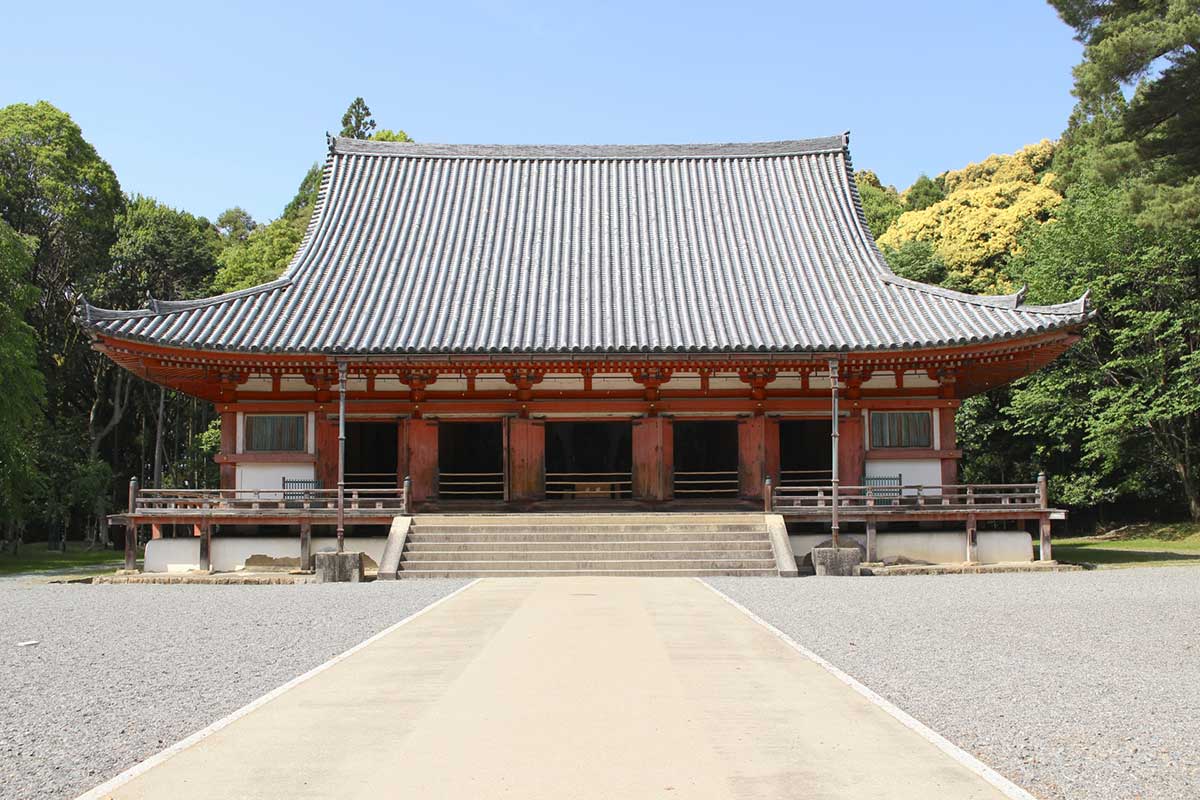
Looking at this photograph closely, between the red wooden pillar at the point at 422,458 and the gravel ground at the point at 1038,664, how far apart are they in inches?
294

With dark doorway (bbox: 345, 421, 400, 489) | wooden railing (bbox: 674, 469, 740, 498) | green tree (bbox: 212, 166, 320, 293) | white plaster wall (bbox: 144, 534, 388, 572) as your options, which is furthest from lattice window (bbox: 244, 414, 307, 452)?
green tree (bbox: 212, 166, 320, 293)

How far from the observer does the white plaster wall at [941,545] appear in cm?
1841

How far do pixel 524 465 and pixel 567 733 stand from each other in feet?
48.1

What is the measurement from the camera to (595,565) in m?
16.8

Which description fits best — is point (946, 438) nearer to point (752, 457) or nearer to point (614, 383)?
point (752, 457)

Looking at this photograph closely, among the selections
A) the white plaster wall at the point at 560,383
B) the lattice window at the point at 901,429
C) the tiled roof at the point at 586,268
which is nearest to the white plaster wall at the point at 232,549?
the tiled roof at the point at 586,268

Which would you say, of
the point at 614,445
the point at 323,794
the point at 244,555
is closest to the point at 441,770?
the point at 323,794

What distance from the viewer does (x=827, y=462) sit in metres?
21.6

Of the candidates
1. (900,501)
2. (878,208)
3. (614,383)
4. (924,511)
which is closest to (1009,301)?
(900,501)

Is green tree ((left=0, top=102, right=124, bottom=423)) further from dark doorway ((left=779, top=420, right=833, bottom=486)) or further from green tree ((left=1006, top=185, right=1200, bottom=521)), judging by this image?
green tree ((left=1006, top=185, right=1200, bottom=521))

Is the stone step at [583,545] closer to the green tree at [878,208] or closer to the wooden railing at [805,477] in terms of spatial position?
the wooden railing at [805,477]

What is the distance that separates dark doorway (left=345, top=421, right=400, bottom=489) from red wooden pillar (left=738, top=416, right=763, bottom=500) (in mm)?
7215

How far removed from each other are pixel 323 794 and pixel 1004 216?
4216cm

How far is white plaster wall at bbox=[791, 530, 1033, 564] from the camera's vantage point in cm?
1841
